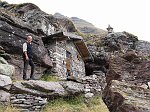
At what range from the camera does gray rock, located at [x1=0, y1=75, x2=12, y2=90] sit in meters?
14.2

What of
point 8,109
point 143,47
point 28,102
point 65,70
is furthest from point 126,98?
point 143,47

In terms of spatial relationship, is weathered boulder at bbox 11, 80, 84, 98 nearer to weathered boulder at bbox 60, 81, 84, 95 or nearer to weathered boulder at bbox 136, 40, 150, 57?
weathered boulder at bbox 60, 81, 84, 95

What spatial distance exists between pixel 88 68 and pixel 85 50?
346 cm

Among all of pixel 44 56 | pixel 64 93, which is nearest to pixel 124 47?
pixel 44 56

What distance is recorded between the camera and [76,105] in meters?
15.6

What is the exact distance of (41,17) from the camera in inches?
Result: 1077

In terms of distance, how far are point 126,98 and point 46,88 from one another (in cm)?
639

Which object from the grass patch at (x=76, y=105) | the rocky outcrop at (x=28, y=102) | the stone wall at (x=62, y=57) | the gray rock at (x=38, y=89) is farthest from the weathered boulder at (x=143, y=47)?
the rocky outcrop at (x=28, y=102)

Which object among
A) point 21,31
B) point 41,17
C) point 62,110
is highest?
point 41,17

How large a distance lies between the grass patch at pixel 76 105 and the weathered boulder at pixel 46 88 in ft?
1.09

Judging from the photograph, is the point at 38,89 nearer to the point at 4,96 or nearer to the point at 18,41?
the point at 4,96

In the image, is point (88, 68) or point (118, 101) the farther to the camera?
point (88, 68)

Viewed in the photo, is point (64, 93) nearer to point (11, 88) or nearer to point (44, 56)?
point (11, 88)

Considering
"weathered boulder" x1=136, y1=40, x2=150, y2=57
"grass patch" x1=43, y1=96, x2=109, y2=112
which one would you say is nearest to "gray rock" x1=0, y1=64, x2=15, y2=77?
"grass patch" x1=43, y1=96, x2=109, y2=112
